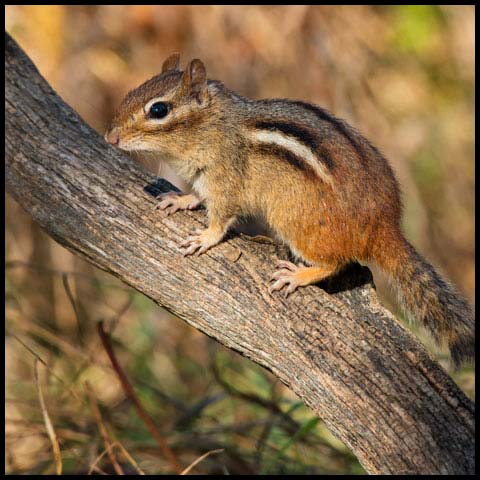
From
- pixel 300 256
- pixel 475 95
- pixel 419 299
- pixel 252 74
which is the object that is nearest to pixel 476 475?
pixel 419 299

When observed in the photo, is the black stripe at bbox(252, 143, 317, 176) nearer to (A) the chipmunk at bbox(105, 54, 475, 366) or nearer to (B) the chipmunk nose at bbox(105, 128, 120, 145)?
(A) the chipmunk at bbox(105, 54, 475, 366)

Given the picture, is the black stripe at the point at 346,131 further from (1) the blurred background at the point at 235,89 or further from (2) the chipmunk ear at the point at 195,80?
(1) the blurred background at the point at 235,89

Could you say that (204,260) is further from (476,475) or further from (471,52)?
(471,52)

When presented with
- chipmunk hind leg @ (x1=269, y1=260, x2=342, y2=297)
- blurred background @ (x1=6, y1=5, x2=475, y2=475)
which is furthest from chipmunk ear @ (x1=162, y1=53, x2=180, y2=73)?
blurred background @ (x1=6, y1=5, x2=475, y2=475)

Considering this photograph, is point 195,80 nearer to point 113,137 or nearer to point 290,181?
point 113,137

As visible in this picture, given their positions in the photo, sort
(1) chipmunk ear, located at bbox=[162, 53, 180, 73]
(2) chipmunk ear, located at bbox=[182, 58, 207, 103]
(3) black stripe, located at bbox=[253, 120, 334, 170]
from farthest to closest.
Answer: (1) chipmunk ear, located at bbox=[162, 53, 180, 73]
(2) chipmunk ear, located at bbox=[182, 58, 207, 103]
(3) black stripe, located at bbox=[253, 120, 334, 170]

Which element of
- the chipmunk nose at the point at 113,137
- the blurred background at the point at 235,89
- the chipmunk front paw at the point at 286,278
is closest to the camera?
the chipmunk front paw at the point at 286,278

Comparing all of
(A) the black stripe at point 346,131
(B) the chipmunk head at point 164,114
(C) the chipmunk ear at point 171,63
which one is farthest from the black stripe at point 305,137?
(C) the chipmunk ear at point 171,63
